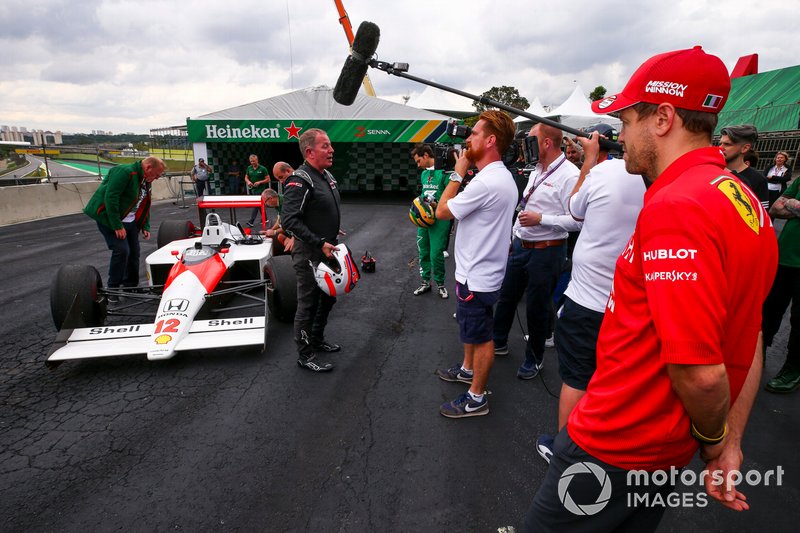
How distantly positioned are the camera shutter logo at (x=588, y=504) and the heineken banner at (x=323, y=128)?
13277 millimetres

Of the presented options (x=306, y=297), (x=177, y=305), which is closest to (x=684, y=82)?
(x=306, y=297)

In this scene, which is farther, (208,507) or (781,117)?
(781,117)

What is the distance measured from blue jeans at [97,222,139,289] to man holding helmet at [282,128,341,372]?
8.11 ft

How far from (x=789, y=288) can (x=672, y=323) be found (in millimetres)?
3224

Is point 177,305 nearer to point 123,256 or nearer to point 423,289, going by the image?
point 123,256

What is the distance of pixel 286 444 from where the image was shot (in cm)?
249

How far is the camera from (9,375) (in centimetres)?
323

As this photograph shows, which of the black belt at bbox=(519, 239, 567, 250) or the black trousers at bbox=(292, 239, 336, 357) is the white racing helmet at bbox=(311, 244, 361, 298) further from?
the black belt at bbox=(519, 239, 567, 250)

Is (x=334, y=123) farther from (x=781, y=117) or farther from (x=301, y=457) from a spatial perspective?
(x=781, y=117)

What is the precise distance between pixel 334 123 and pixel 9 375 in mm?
11887

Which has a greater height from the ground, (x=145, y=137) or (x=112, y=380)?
(x=145, y=137)

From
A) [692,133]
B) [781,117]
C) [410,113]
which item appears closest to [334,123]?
[410,113]

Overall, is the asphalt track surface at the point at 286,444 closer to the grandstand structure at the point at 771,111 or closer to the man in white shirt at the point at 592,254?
the man in white shirt at the point at 592,254

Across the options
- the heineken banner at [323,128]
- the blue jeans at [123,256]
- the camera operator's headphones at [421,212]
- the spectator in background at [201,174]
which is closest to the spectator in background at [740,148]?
the camera operator's headphones at [421,212]
